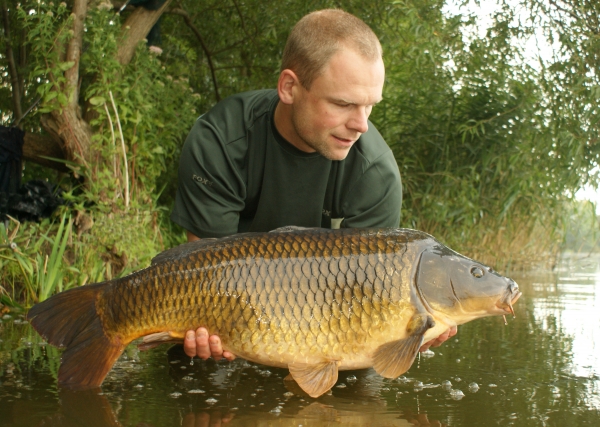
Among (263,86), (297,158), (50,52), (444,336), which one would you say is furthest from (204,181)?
(263,86)

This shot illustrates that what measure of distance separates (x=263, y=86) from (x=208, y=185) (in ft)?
12.7

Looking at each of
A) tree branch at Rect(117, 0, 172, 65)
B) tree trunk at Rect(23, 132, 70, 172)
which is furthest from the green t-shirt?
tree trunk at Rect(23, 132, 70, 172)

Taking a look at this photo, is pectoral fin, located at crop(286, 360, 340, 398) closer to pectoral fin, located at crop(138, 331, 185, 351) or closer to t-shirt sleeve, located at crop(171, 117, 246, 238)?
pectoral fin, located at crop(138, 331, 185, 351)

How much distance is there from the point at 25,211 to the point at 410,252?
10.2ft

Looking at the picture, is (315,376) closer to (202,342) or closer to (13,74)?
(202,342)

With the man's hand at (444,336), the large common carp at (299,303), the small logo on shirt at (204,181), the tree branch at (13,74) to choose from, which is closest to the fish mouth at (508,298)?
the large common carp at (299,303)

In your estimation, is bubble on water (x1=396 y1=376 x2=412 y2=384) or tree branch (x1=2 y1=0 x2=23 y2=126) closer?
bubble on water (x1=396 y1=376 x2=412 y2=384)

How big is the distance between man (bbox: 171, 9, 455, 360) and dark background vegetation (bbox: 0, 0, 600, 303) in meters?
1.38

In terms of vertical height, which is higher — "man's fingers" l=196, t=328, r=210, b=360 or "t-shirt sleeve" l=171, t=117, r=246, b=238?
"t-shirt sleeve" l=171, t=117, r=246, b=238

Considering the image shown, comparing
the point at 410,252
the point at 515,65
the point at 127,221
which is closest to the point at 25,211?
the point at 127,221

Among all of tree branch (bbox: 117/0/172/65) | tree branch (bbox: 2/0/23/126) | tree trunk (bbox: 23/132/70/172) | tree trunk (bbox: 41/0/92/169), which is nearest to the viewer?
tree trunk (bbox: 41/0/92/169)

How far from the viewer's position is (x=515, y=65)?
5.02 m

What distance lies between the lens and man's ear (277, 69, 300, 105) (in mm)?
2395

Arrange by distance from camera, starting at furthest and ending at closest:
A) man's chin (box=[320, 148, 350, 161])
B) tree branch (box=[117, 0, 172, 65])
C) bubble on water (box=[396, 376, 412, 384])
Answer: tree branch (box=[117, 0, 172, 65]) → man's chin (box=[320, 148, 350, 161]) → bubble on water (box=[396, 376, 412, 384])
